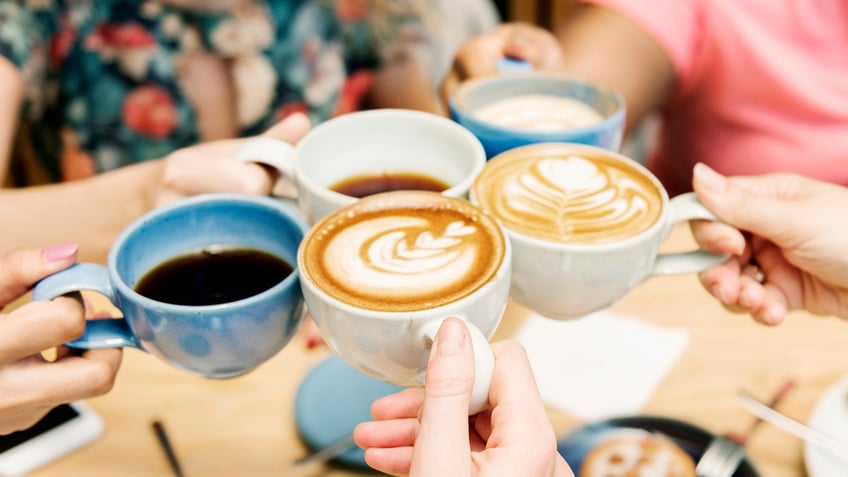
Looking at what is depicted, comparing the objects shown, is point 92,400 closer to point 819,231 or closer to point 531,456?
point 531,456

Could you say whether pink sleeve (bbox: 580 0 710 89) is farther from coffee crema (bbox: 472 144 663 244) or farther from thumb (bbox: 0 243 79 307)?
thumb (bbox: 0 243 79 307)

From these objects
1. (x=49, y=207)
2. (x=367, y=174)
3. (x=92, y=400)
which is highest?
(x=367, y=174)

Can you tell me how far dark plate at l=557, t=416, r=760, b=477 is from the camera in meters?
0.78

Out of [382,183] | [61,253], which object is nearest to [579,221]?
[382,183]

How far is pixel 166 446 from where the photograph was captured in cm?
82

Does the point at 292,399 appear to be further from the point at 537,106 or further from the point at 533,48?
the point at 533,48

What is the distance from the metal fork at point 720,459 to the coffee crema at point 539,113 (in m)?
0.41

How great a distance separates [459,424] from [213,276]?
34 centimetres

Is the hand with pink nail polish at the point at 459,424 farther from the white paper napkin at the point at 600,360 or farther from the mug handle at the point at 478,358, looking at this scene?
A: the white paper napkin at the point at 600,360

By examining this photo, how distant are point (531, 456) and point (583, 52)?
101 centimetres

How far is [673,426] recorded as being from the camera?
31.4 inches

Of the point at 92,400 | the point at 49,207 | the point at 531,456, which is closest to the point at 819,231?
the point at 531,456

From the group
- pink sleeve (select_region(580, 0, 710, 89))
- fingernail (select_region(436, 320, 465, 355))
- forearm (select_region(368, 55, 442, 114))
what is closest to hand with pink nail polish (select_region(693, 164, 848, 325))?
fingernail (select_region(436, 320, 465, 355))

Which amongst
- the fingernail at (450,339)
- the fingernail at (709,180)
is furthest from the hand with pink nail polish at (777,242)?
the fingernail at (450,339)
